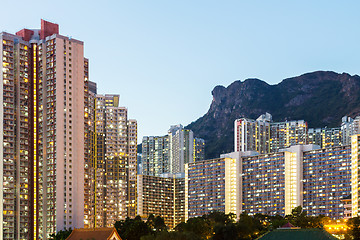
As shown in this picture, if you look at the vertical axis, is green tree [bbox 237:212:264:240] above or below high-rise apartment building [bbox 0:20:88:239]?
below

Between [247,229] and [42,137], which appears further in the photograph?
[42,137]

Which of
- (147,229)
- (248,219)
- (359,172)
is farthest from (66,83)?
(359,172)

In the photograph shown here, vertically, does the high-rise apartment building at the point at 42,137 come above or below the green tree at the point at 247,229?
above

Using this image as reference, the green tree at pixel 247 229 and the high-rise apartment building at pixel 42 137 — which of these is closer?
the green tree at pixel 247 229

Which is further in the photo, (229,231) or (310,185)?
(310,185)

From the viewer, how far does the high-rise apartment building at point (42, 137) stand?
134 meters

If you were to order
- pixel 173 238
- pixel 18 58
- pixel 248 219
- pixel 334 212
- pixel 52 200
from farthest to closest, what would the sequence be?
pixel 334 212 < pixel 18 58 < pixel 52 200 < pixel 248 219 < pixel 173 238

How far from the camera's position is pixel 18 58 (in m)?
142

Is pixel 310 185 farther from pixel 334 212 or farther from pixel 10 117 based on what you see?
pixel 10 117

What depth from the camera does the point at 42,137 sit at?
138 meters

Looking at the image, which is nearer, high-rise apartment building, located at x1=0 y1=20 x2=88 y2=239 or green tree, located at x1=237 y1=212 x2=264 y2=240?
green tree, located at x1=237 y1=212 x2=264 y2=240

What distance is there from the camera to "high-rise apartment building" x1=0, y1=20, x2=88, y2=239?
134000mm

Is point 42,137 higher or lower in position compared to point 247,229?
higher

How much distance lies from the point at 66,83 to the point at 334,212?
95.3 meters
